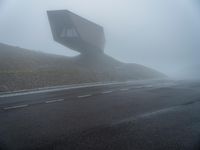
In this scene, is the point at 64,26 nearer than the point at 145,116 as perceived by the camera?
No

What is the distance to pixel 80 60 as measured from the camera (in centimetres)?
4991

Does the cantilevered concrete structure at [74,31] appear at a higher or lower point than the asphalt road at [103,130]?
higher

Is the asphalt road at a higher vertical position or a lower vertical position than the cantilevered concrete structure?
lower

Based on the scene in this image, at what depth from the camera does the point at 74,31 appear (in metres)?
45.7

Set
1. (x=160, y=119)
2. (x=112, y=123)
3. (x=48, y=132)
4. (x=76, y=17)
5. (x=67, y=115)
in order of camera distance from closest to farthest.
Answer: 1. (x=48, y=132)
2. (x=112, y=123)
3. (x=160, y=119)
4. (x=67, y=115)
5. (x=76, y=17)

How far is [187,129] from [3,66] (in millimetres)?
26280

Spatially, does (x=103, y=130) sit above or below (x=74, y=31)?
below

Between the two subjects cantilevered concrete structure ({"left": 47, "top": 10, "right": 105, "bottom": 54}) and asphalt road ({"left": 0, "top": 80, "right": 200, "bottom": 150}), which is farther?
cantilevered concrete structure ({"left": 47, "top": 10, "right": 105, "bottom": 54})

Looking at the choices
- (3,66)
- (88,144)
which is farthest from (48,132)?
(3,66)

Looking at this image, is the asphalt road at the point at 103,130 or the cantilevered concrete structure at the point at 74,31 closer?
the asphalt road at the point at 103,130

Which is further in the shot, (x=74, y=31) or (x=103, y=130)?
(x=74, y=31)

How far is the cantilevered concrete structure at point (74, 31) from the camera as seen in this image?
44188 mm

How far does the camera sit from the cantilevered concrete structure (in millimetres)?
44188

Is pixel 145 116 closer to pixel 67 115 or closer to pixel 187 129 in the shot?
pixel 187 129
